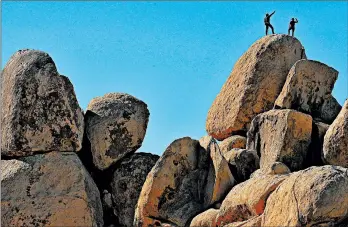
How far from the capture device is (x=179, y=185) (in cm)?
1983

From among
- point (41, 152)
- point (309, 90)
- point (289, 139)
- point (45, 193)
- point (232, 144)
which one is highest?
point (309, 90)

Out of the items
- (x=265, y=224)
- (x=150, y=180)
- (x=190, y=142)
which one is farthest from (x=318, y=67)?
(x=265, y=224)

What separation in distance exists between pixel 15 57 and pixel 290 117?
22.6 ft

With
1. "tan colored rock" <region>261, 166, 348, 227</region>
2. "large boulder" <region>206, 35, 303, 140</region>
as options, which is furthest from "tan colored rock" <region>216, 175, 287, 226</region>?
"large boulder" <region>206, 35, 303, 140</region>

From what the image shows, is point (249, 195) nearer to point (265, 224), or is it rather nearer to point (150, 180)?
point (265, 224)

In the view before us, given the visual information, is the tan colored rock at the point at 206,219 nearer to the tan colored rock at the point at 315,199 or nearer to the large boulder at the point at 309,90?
the tan colored rock at the point at 315,199

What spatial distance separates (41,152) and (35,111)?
3.22ft

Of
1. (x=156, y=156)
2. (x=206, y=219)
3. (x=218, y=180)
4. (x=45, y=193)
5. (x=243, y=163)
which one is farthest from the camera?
(x=156, y=156)

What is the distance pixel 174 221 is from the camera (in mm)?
19219

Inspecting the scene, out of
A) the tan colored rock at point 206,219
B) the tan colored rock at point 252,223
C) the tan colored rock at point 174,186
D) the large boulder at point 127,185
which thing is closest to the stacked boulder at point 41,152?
the tan colored rock at point 174,186

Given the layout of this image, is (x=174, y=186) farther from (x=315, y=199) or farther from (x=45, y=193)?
(x=315, y=199)

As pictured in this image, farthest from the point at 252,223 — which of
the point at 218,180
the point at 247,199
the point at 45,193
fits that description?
the point at 45,193

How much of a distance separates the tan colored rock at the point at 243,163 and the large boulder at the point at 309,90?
186cm

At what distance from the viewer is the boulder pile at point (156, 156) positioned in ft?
58.4
